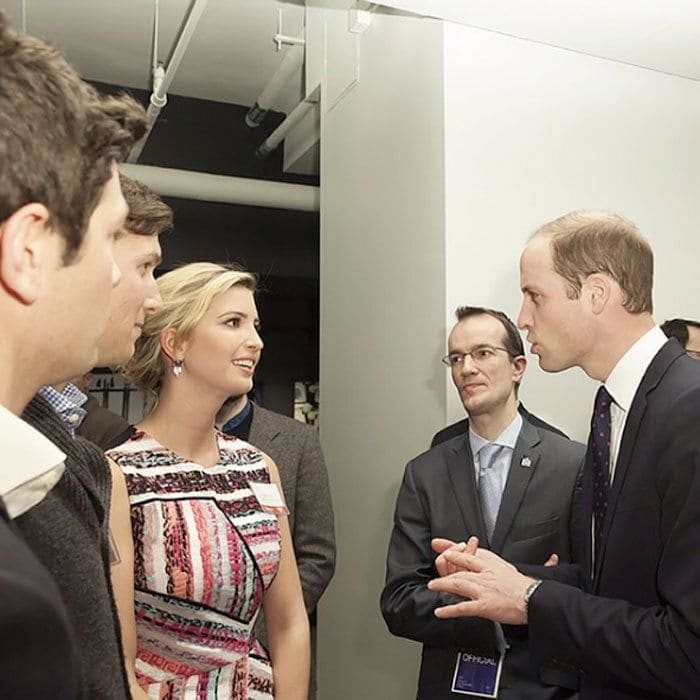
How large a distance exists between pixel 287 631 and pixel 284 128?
371 centimetres

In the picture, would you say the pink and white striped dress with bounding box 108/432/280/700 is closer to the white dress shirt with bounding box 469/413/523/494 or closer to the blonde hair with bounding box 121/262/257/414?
the blonde hair with bounding box 121/262/257/414

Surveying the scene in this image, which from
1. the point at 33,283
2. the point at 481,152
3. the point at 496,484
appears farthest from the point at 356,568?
the point at 33,283

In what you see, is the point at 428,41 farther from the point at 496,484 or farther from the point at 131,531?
the point at 131,531

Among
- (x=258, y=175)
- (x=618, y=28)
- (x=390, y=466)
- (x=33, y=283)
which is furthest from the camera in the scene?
(x=258, y=175)

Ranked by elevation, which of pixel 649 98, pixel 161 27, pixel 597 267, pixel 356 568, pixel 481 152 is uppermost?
pixel 161 27

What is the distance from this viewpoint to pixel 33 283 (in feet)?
2.24

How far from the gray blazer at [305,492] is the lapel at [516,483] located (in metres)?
0.63

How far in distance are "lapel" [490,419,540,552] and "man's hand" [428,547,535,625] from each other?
0.52 m

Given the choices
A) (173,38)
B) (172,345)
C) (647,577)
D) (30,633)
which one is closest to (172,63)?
(173,38)

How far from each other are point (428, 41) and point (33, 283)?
8.66 ft

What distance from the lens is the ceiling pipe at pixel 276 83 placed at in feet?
13.7

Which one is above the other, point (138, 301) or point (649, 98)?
point (649, 98)

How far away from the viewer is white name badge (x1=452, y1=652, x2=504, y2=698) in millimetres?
2141

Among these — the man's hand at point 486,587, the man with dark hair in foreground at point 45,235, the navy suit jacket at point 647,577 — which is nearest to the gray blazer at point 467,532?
the man's hand at point 486,587
